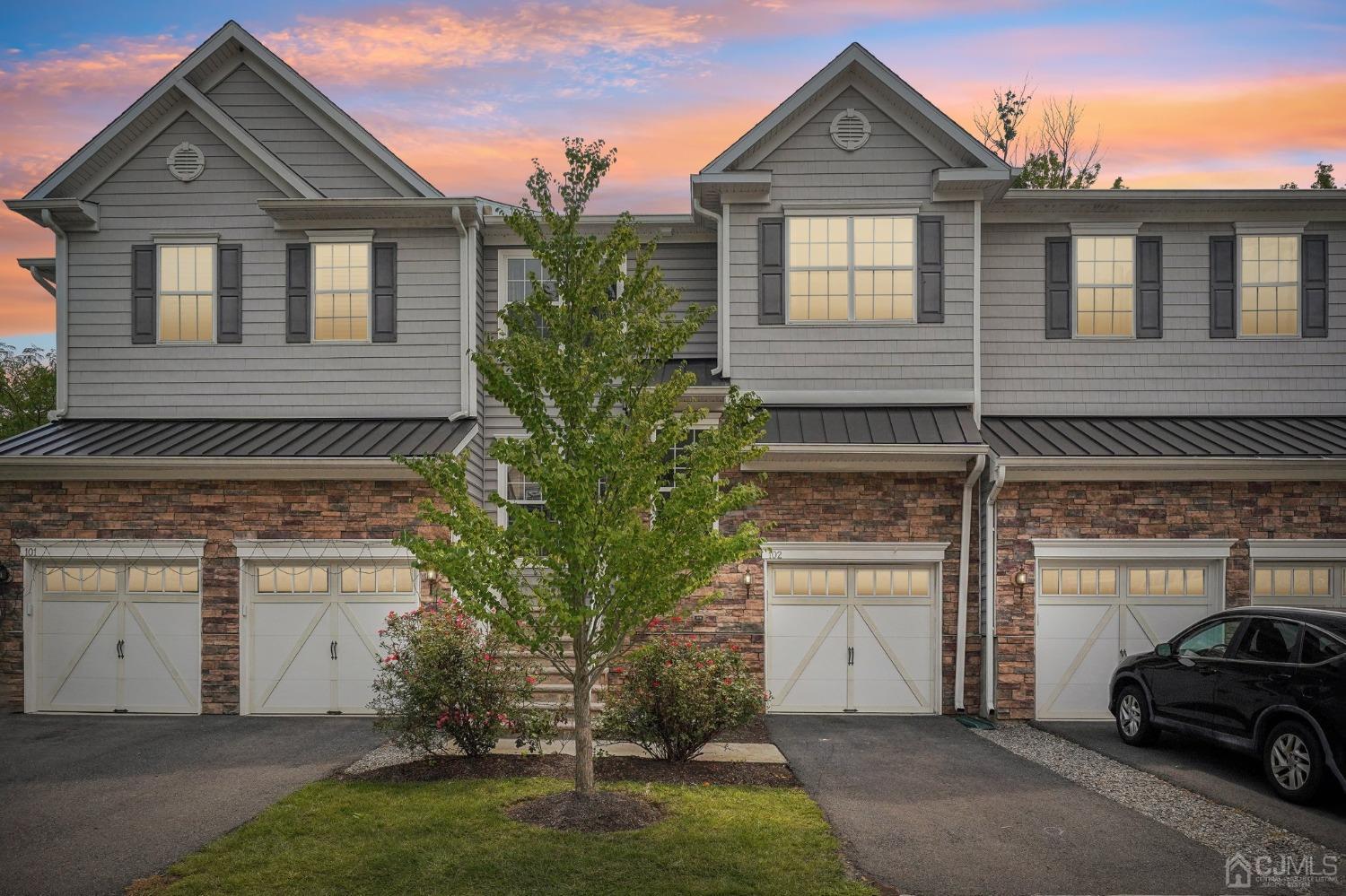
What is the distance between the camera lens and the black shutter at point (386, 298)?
15.0 metres

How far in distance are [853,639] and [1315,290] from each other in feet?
30.5

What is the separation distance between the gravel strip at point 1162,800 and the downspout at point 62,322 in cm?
1474

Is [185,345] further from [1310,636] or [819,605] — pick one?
[1310,636]

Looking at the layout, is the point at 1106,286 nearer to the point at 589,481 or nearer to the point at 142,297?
the point at 589,481

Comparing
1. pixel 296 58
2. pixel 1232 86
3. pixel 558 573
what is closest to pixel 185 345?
pixel 296 58

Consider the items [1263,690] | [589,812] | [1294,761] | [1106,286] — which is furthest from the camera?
[1106,286]

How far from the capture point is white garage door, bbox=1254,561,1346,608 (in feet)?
42.6

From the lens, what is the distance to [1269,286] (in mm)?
14859

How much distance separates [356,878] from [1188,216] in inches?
579

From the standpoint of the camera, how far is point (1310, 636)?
902cm

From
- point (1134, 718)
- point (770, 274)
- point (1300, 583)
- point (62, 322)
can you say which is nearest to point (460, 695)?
point (770, 274)

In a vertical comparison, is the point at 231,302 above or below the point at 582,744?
above

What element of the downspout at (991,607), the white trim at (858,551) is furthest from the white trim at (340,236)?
the downspout at (991,607)

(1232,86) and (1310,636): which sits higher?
(1232,86)
